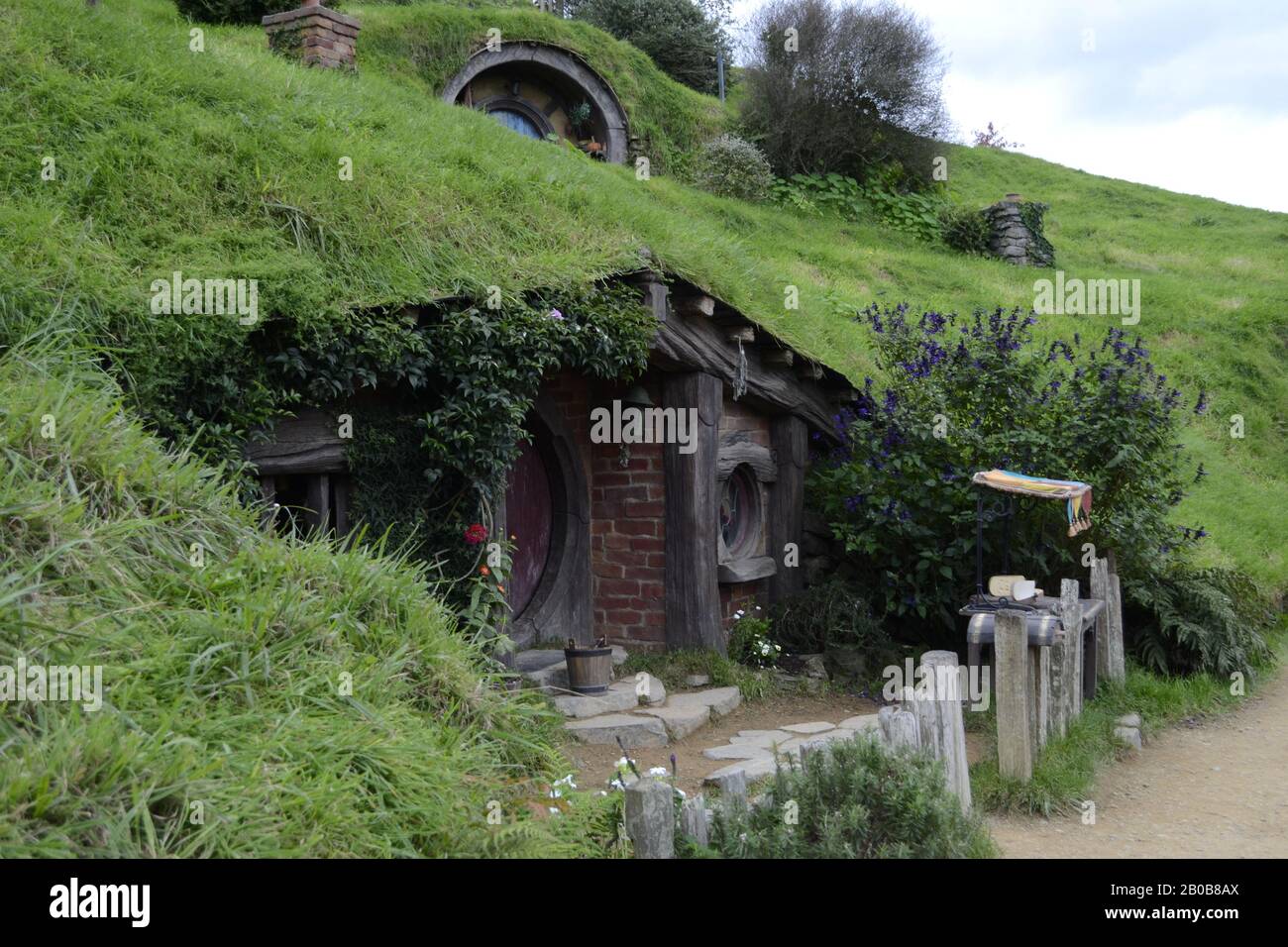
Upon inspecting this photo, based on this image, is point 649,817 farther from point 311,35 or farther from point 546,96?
point 546,96

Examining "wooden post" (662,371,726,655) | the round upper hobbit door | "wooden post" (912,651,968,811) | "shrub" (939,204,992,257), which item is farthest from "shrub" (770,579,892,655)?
"shrub" (939,204,992,257)

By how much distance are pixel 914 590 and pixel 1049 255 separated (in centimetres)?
1284

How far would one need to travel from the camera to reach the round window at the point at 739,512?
367 inches

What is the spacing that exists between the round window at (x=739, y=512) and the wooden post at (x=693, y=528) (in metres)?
0.82

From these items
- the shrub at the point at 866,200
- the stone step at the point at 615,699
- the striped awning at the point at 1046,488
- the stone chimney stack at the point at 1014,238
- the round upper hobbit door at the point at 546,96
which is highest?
the round upper hobbit door at the point at 546,96

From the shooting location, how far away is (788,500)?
9.57m

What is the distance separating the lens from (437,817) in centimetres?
367

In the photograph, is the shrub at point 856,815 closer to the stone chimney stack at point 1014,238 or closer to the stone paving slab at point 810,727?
the stone paving slab at point 810,727

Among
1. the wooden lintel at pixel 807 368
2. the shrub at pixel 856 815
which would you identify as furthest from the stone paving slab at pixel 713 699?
the shrub at pixel 856 815

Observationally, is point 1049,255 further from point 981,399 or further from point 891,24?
point 981,399
